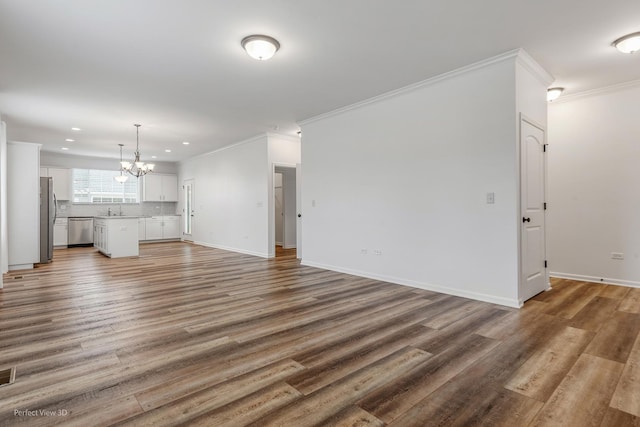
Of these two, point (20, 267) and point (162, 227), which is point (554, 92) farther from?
point (162, 227)

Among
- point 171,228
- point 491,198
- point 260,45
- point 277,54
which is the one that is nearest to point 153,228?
point 171,228

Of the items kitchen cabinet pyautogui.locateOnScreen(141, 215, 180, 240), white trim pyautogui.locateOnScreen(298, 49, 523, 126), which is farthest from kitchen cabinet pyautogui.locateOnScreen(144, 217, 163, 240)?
white trim pyautogui.locateOnScreen(298, 49, 523, 126)

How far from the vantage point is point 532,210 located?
4020 mm

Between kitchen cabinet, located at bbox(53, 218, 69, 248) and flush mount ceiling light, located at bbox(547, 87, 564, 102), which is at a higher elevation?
flush mount ceiling light, located at bbox(547, 87, 564, 102)

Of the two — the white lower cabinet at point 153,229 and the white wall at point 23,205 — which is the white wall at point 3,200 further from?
the white lower cabinet at point 153,229

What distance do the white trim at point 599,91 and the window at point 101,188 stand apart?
1206 centimetres

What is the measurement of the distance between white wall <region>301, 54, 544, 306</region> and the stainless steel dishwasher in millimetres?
8339

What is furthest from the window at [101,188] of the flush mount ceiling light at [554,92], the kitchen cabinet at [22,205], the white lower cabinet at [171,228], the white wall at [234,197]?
the flush mount ceiling light at [554,92]

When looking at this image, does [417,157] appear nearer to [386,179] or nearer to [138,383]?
[386,179]

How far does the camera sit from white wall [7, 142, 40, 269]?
6.12 m

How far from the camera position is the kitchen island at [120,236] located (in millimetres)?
7715

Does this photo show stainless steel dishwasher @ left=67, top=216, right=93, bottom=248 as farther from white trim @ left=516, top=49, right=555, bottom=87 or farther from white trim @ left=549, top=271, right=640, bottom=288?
white trim @ left=549, top=271, right=640, bottom=288

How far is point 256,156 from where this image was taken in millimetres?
7793

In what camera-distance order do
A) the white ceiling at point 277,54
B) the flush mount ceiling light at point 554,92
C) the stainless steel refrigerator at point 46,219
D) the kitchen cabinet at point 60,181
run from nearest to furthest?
the white ceiling at point 277,54 < the flush mount ceiling light at point 554,92 < the stainless steel refrigerator at point 46,219 < the kitchen cabinet at point 60,181
